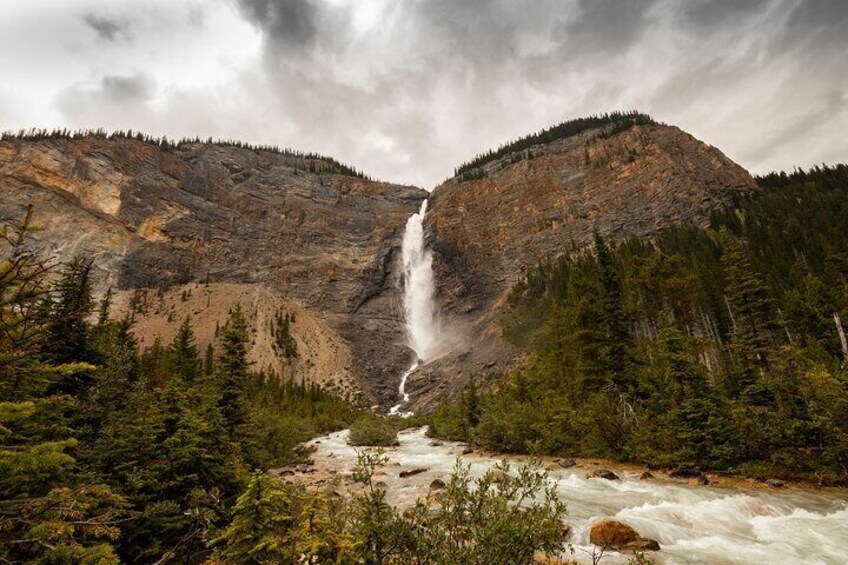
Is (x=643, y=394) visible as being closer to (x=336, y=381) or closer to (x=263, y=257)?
(x=336, y=381)

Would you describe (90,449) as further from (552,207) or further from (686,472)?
(552,207)

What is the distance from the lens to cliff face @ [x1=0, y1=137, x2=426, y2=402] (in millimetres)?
95312

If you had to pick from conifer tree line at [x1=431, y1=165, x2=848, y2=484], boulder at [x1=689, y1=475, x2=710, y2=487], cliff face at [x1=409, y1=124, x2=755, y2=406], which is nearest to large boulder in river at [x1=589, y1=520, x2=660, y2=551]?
conifer tree line at [x1=431, y1=165, x2=848, y2=484]

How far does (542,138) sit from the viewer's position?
160 m

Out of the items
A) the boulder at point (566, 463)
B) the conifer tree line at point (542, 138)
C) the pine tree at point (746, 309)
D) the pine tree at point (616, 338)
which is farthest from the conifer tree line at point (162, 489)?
the conifer tree line at point (542, 138)

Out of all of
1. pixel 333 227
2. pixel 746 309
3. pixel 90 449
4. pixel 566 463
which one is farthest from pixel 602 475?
pixel 333 227

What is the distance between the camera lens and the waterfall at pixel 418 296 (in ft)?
346

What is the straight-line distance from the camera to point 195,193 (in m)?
125

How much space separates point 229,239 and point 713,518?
12959 cm

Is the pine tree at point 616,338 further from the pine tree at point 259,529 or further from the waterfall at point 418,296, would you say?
the waterfall at point 418,296

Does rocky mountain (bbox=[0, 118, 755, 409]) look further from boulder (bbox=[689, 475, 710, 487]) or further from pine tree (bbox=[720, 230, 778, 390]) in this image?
boulder (bbox=[689, 475, 710, 487])

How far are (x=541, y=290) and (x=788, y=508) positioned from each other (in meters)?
76.6

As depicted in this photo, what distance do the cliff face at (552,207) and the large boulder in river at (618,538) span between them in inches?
2701

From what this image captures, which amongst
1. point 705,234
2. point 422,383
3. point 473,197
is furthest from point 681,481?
point 473,197
